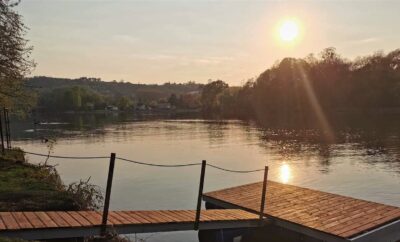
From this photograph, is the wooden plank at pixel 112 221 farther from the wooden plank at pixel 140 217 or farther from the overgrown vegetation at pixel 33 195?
the overgrown vegetation at pixel 33 195

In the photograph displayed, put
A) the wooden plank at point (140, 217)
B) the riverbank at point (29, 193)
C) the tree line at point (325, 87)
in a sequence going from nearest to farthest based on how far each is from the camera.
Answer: the wooden plank at point (140, 217) < the riverbank at point (29, 193) < the tree line at point (325, 87)

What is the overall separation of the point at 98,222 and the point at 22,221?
67.3 inches

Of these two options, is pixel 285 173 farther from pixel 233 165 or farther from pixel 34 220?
pixel 34 220

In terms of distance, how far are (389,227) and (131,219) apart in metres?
7.24

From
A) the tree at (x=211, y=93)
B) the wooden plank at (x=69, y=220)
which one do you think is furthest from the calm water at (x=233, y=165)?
the tree at (x=211, y=93)

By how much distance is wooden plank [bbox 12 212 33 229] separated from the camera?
9.68 meters

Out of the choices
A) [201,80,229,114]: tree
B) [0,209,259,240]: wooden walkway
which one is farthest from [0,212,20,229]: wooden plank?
[201,80,229,114]: tree

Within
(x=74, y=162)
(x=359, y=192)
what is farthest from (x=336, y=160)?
(x=74, y=162)

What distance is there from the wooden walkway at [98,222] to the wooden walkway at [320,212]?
1.35 m

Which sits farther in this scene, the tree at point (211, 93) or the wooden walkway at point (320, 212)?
the tree at point (211, 93)

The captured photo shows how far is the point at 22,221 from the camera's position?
10.1 m

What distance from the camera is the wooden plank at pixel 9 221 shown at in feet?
31.4

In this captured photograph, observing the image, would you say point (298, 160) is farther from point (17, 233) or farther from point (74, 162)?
point (17, 233)

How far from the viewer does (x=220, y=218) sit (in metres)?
12.4
